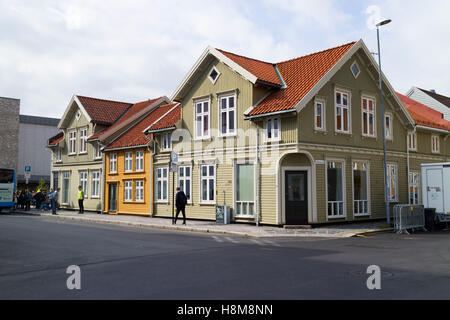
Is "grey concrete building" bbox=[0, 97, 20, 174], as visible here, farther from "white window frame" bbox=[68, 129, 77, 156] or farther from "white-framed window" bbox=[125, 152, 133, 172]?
"white-framed window" bbox=[125, 152, 133, 172]

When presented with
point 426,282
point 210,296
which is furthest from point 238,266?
point 426,282

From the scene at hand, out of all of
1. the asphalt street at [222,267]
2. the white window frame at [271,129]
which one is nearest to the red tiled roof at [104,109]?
the white window frame at [271,129]

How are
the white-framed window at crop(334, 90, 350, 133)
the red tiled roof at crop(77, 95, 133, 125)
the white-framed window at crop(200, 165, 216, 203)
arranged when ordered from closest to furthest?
the white-framed window at crop(334, 90, 350, 133) < the white-framed window at crop(200, 165, 216, 203) < the red tiled roof at crop(77, 95, 133, 125)

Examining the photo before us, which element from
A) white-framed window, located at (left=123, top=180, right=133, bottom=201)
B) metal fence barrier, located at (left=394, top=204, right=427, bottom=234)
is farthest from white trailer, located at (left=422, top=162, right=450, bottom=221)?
white-framed window, located at (left=123, top=180, right=133, bottom=201)

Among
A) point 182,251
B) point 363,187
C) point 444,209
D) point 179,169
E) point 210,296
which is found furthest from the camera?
point 179,169

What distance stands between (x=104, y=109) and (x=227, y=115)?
17074 mm

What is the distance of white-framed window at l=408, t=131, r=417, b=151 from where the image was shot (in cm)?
2737

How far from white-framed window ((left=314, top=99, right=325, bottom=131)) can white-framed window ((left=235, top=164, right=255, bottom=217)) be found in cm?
375

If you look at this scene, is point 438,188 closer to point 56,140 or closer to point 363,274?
point 363,274

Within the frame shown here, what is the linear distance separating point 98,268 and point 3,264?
2584mm

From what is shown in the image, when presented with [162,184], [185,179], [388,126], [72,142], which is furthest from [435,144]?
[72,142]

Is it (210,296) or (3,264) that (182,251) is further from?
(210,296)

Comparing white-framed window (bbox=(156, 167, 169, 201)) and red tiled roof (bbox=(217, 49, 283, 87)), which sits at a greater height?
red tiled roof (bbox=(217, 49, 283, 87))
